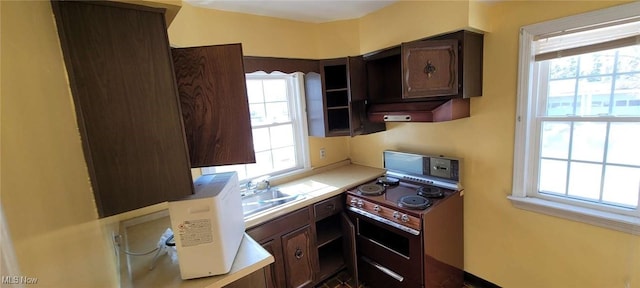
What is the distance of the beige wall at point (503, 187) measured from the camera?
1645mm

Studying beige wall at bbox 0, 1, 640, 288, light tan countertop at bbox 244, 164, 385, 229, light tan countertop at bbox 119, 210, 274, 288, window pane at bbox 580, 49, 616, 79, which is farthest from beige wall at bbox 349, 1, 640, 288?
light tan countertop at bbox 119, 210, 274, 288

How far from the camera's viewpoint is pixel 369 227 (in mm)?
2217

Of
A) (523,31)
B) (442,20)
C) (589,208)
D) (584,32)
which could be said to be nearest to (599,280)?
(589,208)

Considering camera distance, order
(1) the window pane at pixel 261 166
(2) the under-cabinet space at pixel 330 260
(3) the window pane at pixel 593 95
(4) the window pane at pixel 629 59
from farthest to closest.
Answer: (1) the window pane at pixel 261 166 < (2) the under-cabinet space at pixel 330 260 < (3) the window pane at pixel 593 95 < (4) the window pane at pixel 629 59

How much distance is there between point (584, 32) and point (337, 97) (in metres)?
1.73

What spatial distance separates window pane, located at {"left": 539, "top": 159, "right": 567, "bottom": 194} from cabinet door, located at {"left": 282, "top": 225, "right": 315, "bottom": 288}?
1.76 m

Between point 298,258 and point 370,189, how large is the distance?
0.82 meters

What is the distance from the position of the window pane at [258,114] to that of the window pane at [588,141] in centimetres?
233

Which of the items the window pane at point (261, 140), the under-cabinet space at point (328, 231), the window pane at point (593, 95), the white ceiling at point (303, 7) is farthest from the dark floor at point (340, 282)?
the white ceiling at point (303, 7)

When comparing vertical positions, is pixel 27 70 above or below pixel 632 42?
below

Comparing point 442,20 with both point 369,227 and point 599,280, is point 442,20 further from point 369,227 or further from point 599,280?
point 599,280

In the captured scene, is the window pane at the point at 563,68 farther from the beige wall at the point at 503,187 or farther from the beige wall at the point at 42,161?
the beige wall at the point at 42,161

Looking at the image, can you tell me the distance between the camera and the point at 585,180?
170 cm

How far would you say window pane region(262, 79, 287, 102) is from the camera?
8.10 ft
